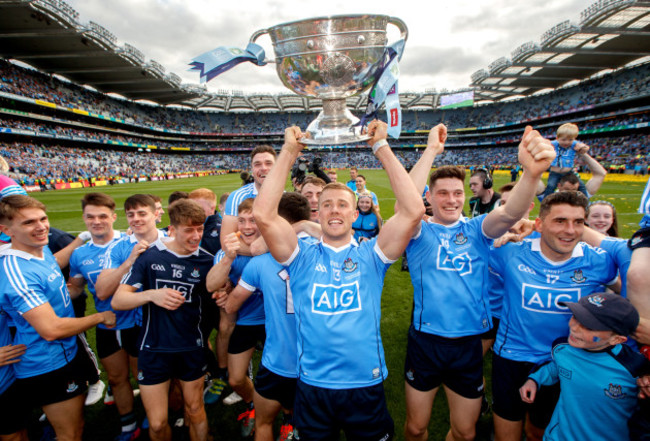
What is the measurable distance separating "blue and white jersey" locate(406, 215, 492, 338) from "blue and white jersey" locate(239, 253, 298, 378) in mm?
1107

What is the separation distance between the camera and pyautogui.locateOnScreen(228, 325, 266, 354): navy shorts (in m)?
3.14

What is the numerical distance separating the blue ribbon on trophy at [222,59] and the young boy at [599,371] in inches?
105

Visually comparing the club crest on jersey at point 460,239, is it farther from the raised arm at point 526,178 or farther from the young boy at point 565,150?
the young boy at point 565,150

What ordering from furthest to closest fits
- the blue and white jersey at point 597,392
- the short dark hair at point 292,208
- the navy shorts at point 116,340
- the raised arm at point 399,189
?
the navy shorts at point 116,340, the short dark hair at point 292,208, the raised arm at point 399,189, the blue and white jersey at point 597,392

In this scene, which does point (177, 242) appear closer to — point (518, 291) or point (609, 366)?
point (518, 291)

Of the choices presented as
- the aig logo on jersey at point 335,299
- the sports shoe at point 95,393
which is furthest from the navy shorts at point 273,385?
the sports shoe at point 95,393

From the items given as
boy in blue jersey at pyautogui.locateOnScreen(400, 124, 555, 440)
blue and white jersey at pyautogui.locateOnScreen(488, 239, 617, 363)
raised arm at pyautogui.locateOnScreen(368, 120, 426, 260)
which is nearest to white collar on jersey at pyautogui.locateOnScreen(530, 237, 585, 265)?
blue and white jersey at pyautogui.locateOnScreen(488, 239, 617, 363)

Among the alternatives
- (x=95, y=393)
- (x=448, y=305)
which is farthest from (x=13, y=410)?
(x=448, y=305)

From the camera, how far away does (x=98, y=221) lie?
323cm

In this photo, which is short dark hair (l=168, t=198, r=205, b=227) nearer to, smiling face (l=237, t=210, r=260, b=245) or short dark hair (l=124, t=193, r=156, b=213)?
smiling face (l=237, t=210, r=260, b=245)

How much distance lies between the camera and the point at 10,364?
2467 millimetres

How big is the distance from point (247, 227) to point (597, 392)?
285cm

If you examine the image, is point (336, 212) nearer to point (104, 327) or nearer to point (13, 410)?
point (104, 327)

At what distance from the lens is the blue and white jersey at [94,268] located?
10.5ft
